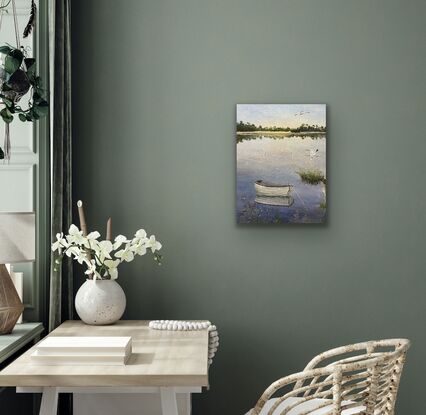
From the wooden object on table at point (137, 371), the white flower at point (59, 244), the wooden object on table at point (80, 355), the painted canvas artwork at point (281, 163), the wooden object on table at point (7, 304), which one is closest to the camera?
the wooden object on table at point (137, 371)

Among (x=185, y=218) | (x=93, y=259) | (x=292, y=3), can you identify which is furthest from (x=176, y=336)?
(x=292, y=3)

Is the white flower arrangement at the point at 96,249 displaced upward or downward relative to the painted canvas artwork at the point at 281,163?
downward

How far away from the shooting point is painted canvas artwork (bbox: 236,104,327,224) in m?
2.87

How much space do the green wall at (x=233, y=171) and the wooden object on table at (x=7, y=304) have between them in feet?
2.04

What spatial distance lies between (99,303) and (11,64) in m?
1.02

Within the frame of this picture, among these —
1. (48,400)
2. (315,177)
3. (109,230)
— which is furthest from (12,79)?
(315,177)

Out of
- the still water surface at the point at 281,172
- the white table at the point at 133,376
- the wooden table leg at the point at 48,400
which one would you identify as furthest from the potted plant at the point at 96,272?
the wooden table leg at the point at 48,400

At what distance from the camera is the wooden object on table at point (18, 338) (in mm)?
2146

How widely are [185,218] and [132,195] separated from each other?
278mm

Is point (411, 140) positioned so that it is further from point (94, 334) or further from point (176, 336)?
point (94, 334)

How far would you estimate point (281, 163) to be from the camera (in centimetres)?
287

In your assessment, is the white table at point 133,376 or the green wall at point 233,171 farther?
the green wall at point 233,171

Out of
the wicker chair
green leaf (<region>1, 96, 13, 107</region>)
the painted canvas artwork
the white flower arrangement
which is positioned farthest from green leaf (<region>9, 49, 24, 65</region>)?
the wicker chair

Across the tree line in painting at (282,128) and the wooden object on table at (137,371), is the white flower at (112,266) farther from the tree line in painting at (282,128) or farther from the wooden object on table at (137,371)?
the tree line in painting at (282,128)
